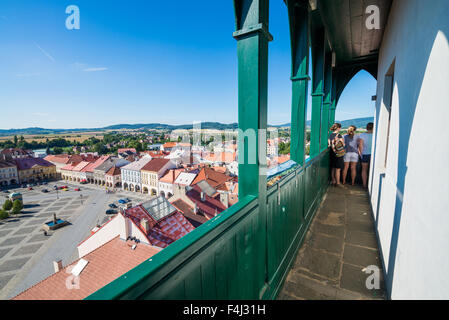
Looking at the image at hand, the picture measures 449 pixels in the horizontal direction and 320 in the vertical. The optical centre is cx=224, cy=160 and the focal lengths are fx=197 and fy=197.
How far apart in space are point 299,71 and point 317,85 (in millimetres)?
1546

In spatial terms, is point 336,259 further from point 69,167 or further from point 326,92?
point 69,167

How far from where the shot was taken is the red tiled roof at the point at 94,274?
4.96 m

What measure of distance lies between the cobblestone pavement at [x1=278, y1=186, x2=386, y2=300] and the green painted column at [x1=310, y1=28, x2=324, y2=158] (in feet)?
4.28

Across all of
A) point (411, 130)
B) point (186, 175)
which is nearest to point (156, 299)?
point (411, 130)

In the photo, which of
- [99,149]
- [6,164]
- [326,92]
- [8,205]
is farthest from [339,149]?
[99,149]

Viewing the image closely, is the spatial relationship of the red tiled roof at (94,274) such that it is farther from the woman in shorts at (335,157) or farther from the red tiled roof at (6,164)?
the red tiled roof at (6,164)

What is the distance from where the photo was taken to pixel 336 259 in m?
2.40

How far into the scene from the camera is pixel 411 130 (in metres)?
1.42

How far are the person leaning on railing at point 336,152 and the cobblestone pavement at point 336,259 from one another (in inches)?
57.9

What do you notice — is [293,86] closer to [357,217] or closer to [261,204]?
[261,204]

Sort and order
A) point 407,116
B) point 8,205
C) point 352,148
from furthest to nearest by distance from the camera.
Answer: point 8,205 < point 352,148 < point 407,116

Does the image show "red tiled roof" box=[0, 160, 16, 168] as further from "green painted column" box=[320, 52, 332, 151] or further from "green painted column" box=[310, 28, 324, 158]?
"green painted column" box=[320, 52, 332, 151]

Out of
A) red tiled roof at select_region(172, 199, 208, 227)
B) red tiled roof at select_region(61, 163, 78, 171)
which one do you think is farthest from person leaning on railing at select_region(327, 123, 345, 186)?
red tiled roof at select_region(61, 163, 78, 171)
